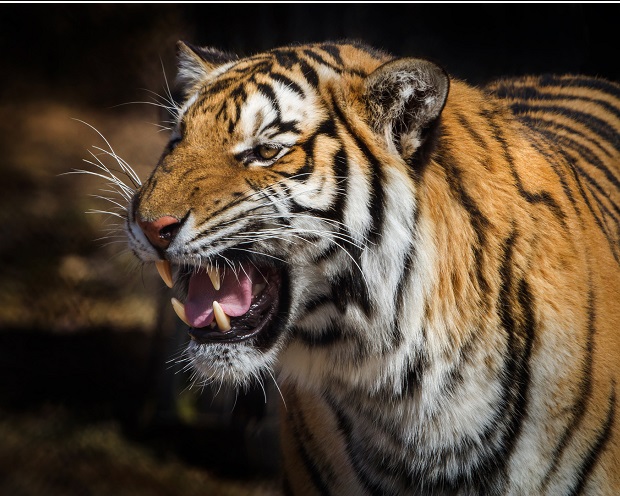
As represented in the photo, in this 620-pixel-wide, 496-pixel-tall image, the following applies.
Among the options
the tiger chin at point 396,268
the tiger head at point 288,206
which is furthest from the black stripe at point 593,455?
the tiger head at point 288,206

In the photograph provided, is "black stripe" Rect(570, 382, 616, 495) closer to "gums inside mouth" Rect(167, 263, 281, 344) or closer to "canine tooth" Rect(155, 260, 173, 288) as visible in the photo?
"gums inside mouth" Rect(167, 263, 281, 344)

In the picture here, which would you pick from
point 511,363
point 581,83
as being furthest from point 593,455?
point 581,83

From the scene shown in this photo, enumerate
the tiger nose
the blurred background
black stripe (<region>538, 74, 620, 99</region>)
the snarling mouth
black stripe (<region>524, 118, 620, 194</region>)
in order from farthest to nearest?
the blurred background < black stripe (<region>538, 74, 620, 99</region>) < black stripe (<region>524, 118, 620, 194</region>) < the snarling mouth < the tiger nose

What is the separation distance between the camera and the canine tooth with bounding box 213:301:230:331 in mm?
1298

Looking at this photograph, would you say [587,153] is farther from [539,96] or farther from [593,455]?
[593,455]

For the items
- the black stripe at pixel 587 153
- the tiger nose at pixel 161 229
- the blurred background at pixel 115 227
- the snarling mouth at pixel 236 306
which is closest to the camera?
the tiger nose at pixel 161 229

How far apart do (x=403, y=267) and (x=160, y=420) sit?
1.88 metres

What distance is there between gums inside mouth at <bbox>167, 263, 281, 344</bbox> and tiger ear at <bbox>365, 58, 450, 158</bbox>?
1.00 feet

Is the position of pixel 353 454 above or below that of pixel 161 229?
below

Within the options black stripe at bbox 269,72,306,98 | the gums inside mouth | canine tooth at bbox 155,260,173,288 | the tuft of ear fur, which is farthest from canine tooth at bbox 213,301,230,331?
the tuft of ear fur

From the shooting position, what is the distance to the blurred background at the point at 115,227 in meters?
2.67

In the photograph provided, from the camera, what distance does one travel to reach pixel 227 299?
4.40 ft

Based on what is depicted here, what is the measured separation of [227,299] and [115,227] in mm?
1789

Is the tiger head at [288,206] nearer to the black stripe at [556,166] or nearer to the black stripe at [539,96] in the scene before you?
the black stripe at [556,166]
